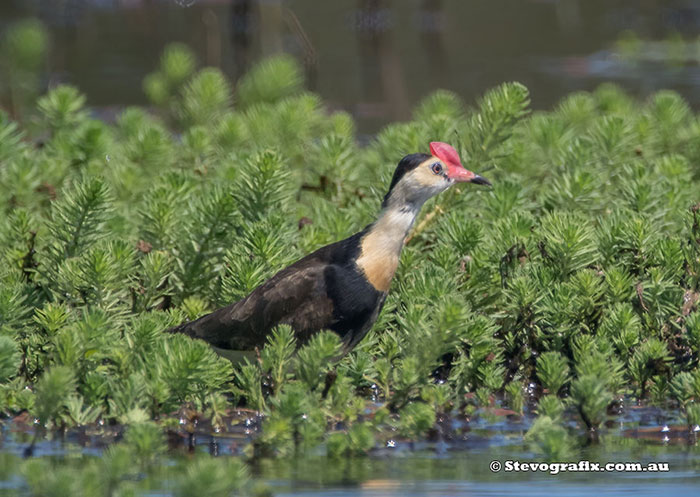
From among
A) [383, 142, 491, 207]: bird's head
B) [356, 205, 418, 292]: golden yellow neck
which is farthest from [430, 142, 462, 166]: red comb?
[356, 205, 418, 292]: golden yellow neck

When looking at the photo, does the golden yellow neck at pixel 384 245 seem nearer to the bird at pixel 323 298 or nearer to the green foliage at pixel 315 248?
the bird at pixel 323 298

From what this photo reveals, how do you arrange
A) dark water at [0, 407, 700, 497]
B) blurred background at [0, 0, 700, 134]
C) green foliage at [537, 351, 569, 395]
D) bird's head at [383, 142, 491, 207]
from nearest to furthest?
dark water at [0, 407, 700, 497]
green foliage at [537, 351, 569, 395]
bird's head at [383, 142, 491, 207]
blurred background at [0, 0, 700, 134]

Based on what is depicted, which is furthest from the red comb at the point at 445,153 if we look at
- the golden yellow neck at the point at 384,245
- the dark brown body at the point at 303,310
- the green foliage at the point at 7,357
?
the green foliage at the point at 7,357

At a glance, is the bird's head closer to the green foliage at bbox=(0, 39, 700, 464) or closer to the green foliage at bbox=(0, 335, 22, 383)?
the green foliage at bbox=(0, 39, 700, 464)

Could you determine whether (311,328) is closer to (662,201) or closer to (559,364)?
(559,364)

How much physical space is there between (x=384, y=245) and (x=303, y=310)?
497mm

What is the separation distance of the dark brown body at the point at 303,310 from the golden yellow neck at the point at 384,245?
0.14 feet

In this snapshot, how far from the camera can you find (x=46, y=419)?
16.3 feet

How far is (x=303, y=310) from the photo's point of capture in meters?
5.86

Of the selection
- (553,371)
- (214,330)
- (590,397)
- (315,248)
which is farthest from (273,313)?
(590,397)

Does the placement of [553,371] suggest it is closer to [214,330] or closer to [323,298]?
[323,298]

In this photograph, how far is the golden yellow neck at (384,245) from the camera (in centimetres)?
590

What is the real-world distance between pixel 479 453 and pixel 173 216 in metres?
2.33

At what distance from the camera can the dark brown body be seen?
229 inches
